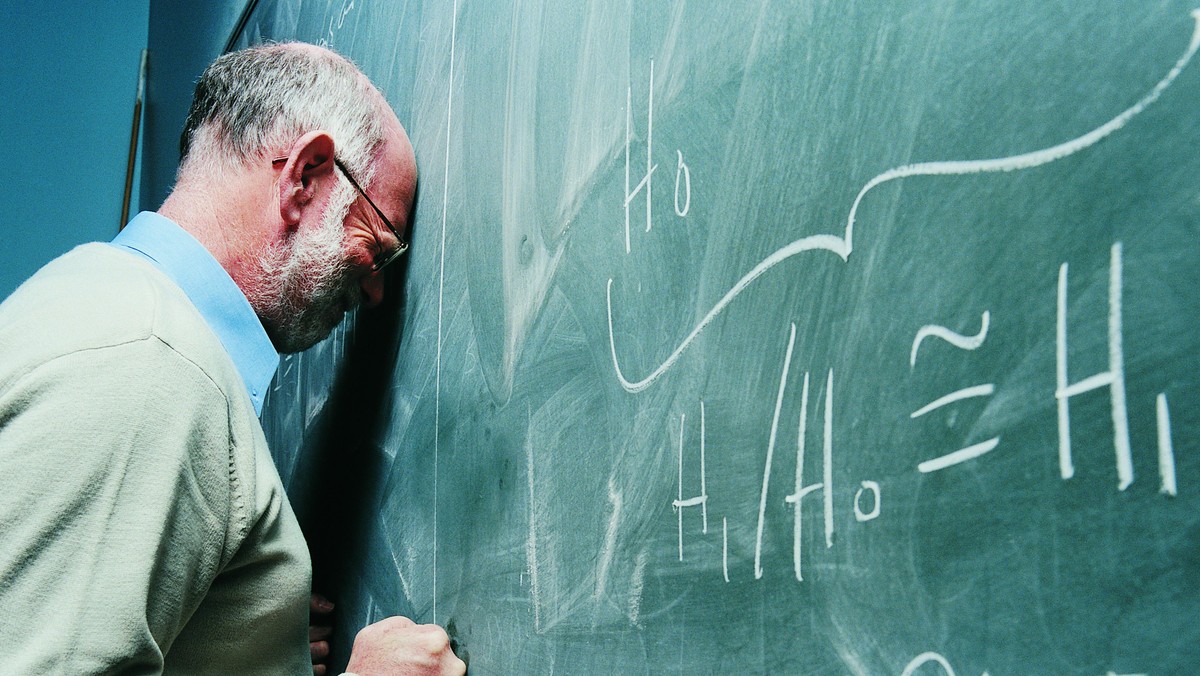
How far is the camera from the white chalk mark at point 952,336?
1.19 feet

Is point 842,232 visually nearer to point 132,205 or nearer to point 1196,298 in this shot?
point 1196,298

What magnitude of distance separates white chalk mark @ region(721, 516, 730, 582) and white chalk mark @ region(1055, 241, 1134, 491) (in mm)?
210

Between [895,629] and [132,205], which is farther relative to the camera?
[132,205]

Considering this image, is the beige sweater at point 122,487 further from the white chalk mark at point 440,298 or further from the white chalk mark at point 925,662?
the white chalk mark at point 925,662

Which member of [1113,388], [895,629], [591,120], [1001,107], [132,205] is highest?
[132,205]

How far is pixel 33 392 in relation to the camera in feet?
2.00

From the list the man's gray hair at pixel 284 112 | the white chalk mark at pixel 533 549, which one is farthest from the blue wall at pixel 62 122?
the white chalk mark at pixel 533 549

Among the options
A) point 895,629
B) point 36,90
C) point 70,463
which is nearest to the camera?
point 895,629

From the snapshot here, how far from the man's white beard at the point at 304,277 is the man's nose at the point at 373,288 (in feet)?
0.12

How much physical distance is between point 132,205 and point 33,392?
2.92 m

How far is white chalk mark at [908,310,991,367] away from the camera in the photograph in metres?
0.36

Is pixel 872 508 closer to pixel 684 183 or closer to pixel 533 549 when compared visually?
pixel 684 183

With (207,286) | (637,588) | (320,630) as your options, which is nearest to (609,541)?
(637,588)

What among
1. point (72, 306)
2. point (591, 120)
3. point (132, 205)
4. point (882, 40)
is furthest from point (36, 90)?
point (882, 40)
